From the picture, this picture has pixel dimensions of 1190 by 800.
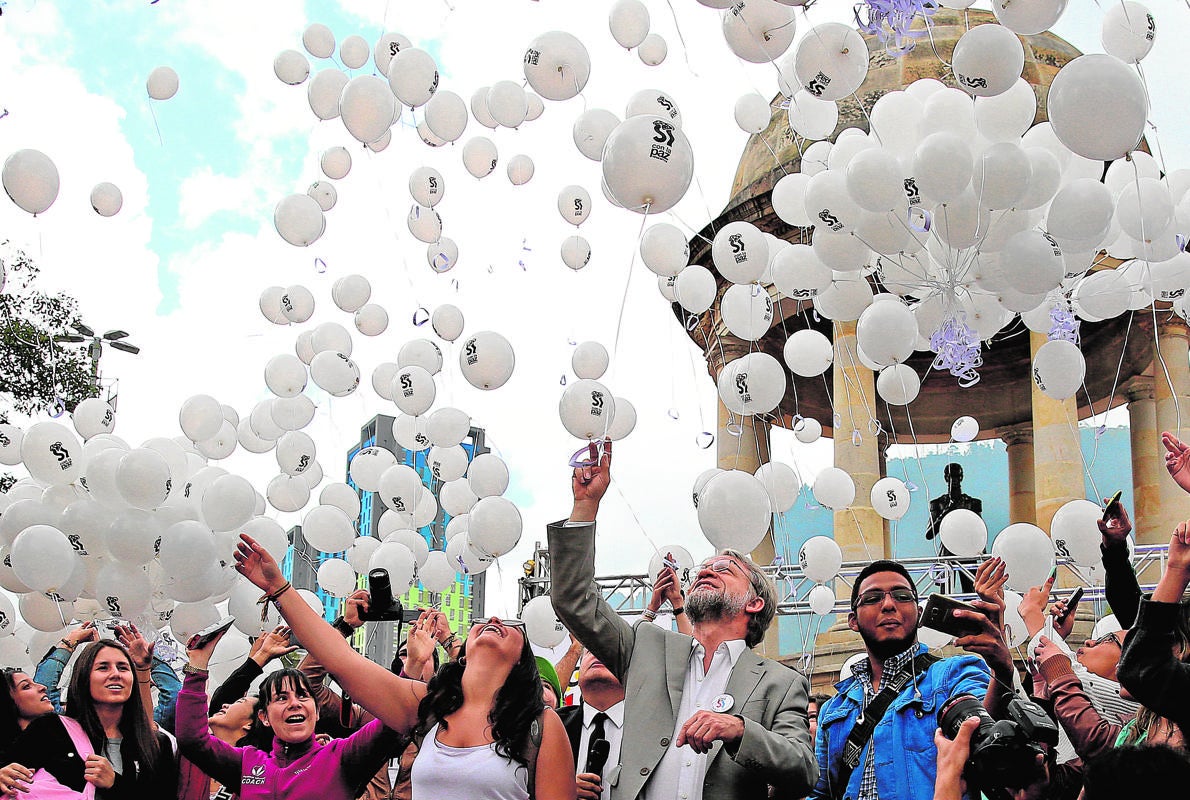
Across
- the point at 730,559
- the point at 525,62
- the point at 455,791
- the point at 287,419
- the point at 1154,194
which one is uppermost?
the point at 525,62

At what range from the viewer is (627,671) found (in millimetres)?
3682

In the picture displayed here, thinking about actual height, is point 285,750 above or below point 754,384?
below

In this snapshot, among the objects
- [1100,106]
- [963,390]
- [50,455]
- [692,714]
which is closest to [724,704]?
[692,714]

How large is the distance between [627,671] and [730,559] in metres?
0.54

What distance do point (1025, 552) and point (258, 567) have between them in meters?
5.79

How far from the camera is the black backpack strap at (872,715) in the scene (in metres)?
3.59

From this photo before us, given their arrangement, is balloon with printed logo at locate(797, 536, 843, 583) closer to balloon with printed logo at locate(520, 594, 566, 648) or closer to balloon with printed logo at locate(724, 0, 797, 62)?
balloon with printed logo at locate(520, 594, 566, 648)

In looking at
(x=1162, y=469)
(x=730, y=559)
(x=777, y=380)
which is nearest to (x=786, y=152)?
(x=1162, y=469)

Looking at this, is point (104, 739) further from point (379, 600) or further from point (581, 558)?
point (581, 558)

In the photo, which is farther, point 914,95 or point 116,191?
point 116,191

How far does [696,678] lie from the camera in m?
3.59

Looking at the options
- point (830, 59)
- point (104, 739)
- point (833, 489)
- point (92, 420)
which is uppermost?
point (830, 59)

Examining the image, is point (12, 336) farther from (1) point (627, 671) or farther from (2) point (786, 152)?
(1) point (627, 671)

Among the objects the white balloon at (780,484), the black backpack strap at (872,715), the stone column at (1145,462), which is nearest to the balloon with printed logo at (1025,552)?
the white balloon at (780,484)
